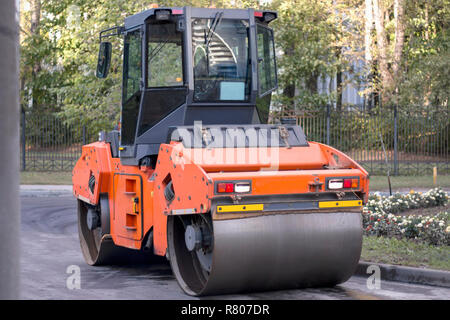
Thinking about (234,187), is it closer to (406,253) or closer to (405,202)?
(406,253)

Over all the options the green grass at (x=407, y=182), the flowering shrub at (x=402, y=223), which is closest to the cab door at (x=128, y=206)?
the flowering shrub at (x=402, y=223)

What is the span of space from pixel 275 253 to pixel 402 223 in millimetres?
3991

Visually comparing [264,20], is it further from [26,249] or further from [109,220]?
[26,249]

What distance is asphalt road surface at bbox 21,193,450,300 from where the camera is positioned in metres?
7.86

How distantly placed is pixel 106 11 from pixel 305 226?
1903cm

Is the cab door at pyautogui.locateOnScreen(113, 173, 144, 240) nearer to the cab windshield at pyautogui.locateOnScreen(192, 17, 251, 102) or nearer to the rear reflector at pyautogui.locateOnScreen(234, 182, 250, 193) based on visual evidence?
the cab windshield at pyautogui.locateOnScreen(192, 17, 251, 102)

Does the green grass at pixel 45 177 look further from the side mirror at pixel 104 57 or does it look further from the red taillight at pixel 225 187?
the red taillight at pixel 225 187

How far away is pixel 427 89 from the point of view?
2842 cm

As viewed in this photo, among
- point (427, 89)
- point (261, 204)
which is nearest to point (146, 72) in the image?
point (261, 204)

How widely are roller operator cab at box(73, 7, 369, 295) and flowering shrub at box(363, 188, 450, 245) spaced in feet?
8.58

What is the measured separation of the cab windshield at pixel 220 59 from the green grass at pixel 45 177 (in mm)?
15495

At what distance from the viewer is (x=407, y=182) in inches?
921

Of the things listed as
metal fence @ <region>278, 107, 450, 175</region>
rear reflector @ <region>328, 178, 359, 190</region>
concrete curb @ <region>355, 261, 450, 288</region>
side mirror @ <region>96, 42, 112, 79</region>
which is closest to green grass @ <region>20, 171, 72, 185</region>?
metal fence @ <region>278, 107, 450, 175</region>

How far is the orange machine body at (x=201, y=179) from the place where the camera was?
24.3 ft
